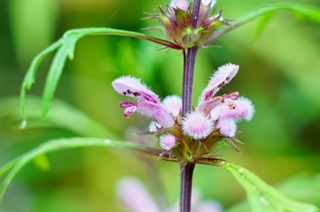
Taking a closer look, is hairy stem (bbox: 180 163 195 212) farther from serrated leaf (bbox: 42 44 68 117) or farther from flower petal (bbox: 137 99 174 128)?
serrated leaf (bbox: 42 44 68 117)

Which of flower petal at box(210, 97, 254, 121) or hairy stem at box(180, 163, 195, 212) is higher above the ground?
flower petal at box(210, 97, 254, 121)

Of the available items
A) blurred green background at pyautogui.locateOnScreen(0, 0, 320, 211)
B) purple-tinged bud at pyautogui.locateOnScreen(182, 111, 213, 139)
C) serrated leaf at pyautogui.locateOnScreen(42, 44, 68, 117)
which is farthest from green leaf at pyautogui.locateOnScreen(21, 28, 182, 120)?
blurred green background at pyautogui.locateOnScreen(0, 0, 320, 211)

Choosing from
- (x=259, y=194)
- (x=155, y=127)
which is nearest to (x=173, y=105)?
(x=155, y=127)

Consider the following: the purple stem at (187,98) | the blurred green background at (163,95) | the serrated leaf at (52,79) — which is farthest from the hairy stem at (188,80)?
the blurred green background at (163,95)

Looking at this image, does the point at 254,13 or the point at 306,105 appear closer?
the point at 254,13

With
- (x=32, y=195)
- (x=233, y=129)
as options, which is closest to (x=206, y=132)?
(x=233, y=129)

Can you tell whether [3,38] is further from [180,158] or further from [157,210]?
[180,158]

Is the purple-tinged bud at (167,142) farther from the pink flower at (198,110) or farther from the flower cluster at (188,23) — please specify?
the flower cluster at (188,23)

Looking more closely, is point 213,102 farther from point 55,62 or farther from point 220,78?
point 55,62
